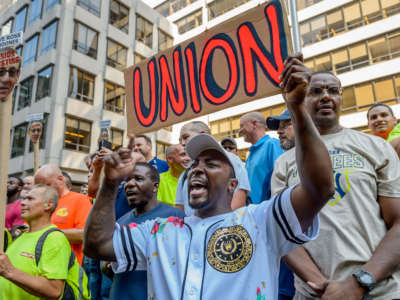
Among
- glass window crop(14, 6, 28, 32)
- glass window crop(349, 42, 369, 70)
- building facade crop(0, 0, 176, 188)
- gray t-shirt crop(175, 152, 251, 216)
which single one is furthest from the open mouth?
glass window crop(14, 6, 28, 32)

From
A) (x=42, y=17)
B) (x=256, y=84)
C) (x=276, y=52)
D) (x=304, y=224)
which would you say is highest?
(x=42, y=17)

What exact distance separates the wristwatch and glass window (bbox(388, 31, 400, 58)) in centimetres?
2048

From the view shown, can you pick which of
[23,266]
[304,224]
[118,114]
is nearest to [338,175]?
[304,224]

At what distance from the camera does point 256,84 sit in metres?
3.40

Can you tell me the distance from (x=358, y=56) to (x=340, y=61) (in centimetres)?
108

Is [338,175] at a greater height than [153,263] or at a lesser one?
greater

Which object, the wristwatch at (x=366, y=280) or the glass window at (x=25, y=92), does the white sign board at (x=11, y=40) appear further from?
the glass window at (x=25, y=92)

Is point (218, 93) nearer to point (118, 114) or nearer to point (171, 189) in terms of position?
point (171, 189)

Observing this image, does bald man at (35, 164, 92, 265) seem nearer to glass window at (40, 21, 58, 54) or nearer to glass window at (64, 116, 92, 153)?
glass window at (64, 116, 92, 153)

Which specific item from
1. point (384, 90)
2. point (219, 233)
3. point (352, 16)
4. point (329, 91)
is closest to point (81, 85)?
point (352, 16)

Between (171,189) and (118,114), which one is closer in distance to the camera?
(171,189)

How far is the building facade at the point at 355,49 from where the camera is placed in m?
18.6

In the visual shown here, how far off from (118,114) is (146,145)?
17.5 m

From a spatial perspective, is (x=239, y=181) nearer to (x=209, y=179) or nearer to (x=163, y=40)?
(x=209, y=179)
